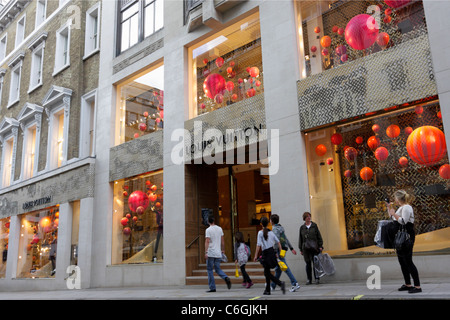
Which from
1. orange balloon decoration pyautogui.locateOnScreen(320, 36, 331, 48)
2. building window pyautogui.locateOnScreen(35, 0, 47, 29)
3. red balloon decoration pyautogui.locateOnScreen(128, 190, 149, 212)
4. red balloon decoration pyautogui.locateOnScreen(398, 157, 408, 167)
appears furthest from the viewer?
building window pyautogui.locateOnScreen(35, 0, 47, 29)

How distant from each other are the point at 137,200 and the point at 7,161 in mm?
13304

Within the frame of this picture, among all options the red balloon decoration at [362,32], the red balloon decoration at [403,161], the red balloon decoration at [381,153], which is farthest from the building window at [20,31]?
the red balloon decoration at [403,161]

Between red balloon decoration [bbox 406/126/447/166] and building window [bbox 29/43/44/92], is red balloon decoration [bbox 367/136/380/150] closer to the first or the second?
red balloon decoration [bbox 406/126/447/166]

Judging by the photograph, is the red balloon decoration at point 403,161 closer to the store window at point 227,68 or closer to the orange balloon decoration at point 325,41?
the orange balloon decoration at point 325,41

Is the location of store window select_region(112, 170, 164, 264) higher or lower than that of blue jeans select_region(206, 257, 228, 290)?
higher

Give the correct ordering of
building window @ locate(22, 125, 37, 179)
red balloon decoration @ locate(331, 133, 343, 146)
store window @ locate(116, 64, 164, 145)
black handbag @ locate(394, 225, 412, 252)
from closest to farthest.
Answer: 1. black handbag @ locate(394, 225, 412, 252)
2. red balloon decoration @ locate(331, 133, 343, 146)
3. store window @ locate(116, 64, 164, 145)
4. building window @ locate(22, 125, 37, 179)

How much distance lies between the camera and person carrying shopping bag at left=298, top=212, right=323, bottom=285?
31.1ft

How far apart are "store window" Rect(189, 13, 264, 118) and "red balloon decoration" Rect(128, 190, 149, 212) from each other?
11.6 ft

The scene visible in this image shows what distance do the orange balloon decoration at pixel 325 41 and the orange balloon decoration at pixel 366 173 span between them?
345 centimetres

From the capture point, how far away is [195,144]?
44.3 feet
